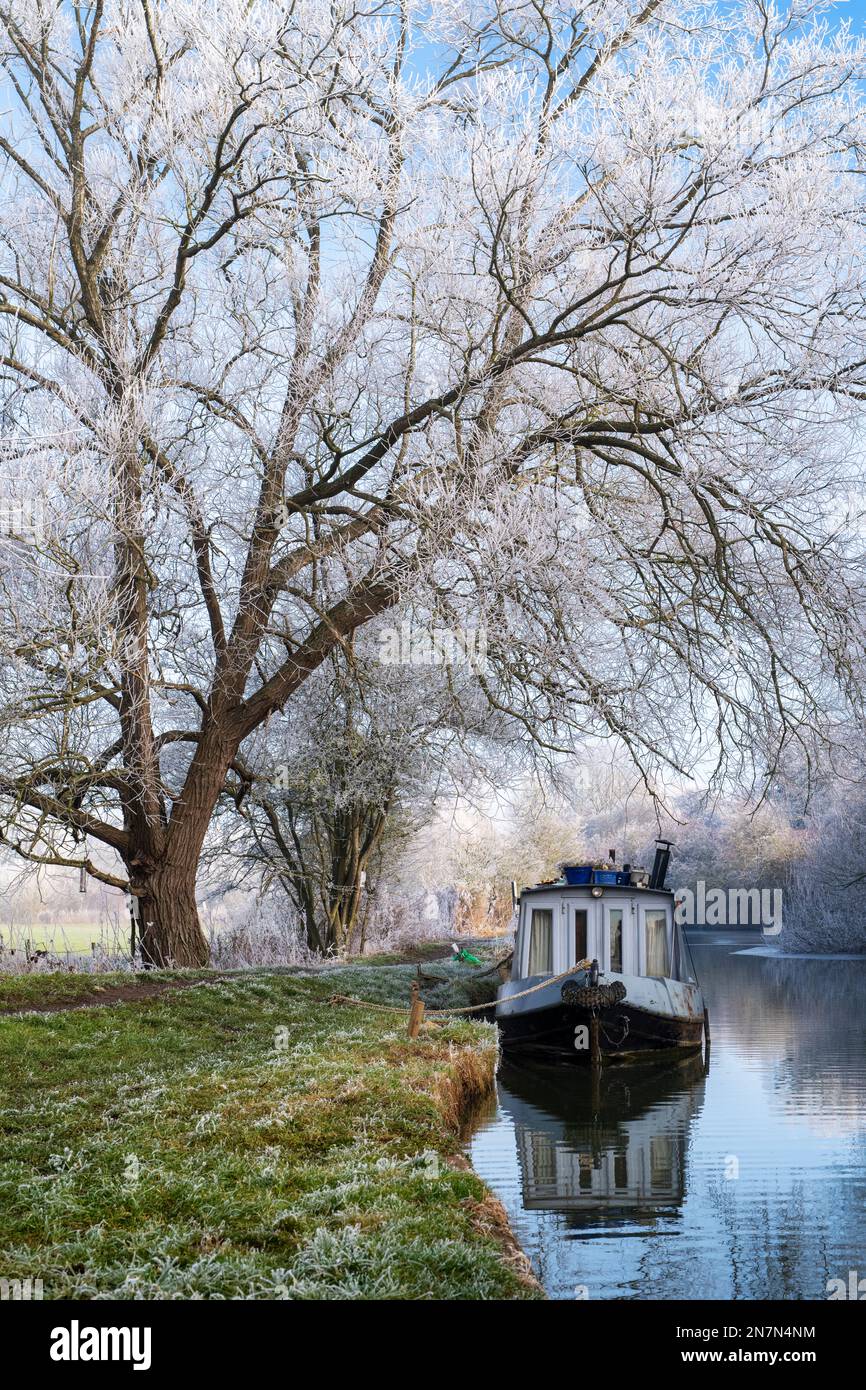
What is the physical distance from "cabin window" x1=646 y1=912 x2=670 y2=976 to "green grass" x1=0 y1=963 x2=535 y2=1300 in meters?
5.58

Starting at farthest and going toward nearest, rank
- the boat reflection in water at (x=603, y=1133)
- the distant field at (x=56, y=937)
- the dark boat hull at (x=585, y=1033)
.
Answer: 1. the distant field at (x=56, y=937)
2. the dark boat hull at (x=585, y=1033)
3. the boat reflection in water at (x=603, y=1133)

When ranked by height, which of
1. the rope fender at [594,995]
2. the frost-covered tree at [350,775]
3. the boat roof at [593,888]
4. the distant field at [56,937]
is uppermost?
the frost-covered tree at [350,775]

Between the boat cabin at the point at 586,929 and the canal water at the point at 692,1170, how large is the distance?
63.4 inches

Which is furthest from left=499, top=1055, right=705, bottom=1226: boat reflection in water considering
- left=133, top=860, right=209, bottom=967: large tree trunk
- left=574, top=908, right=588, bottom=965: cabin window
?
left=133, top=860, right=209, bottom=967: large tree trunk

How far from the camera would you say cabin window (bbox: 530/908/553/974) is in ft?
56.6

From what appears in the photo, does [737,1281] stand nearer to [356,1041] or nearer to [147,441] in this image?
[356,1041]

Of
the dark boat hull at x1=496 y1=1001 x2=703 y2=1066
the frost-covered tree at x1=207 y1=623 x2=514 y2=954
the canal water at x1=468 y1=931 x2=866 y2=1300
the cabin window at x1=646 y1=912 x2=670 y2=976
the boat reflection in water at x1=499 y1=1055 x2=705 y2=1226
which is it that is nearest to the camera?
the canal water at x1=468 y1=931 x2=866 y2=1300

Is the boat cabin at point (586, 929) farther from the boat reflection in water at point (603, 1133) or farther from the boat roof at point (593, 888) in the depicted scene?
the boat reflection in water at point (603, 1133)

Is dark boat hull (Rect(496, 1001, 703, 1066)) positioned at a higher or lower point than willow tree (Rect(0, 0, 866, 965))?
lower

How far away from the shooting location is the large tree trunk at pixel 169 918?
1593cm

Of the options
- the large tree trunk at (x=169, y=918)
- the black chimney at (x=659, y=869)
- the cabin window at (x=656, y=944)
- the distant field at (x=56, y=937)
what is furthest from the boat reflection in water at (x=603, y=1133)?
the distant field at (x=56, y=937)

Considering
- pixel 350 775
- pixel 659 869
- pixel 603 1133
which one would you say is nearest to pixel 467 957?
pixel 350 775

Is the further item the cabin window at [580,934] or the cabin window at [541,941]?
the cabin window at [541,941]

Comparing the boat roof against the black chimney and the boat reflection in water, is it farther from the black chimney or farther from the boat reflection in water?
the boat reflection in water
